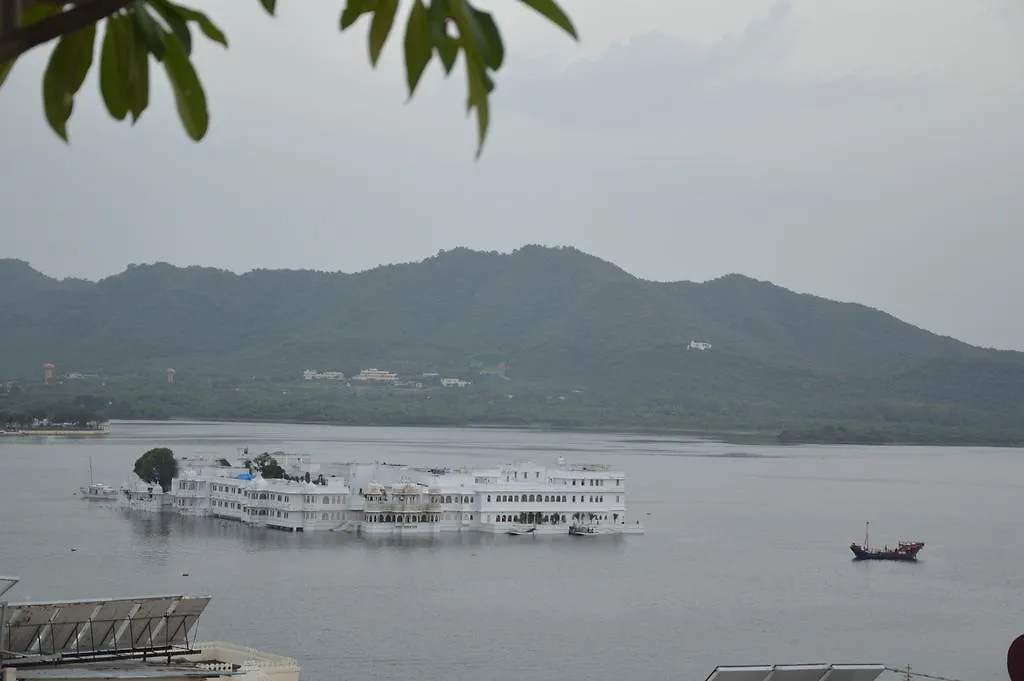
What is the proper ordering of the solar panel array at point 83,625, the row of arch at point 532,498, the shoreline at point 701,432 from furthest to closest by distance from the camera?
the shoreline at point 701,432 → the row of arch at point 532,498 → the solar panel array at point 83,625

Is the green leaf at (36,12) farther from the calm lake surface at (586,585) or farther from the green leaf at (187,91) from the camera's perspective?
the calm lake surface at (586,585)

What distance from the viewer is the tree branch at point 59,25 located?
72cm

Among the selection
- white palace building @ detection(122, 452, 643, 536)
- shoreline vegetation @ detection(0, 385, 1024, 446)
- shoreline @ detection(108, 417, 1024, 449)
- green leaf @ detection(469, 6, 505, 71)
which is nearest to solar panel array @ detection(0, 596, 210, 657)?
green leaf @ detection(469, 6, 505, 71)

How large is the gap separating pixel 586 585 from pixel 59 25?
19589 millimetres

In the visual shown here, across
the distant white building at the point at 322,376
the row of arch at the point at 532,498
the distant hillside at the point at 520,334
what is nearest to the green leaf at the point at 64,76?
the row of arch at the point at 532,498

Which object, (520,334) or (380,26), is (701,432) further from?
(380,26)

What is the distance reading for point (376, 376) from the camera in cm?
9125

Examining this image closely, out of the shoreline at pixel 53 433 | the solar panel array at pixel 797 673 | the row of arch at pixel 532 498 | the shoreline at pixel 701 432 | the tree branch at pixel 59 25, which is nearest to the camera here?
the tree branch at pixel 59 25

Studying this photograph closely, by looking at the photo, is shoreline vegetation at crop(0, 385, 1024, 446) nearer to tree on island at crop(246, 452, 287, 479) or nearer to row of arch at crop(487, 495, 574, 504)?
tree on island at crop(246, 452, 287, 479)

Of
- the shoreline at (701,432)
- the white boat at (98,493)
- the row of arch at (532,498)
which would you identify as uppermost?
the shoreline at (701,432)

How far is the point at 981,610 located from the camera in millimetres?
19156

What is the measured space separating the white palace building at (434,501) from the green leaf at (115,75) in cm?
2475

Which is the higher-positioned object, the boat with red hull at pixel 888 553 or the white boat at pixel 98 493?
the white boat at pixel 98 493

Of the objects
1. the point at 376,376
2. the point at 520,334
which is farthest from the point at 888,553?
the point at 520,334
